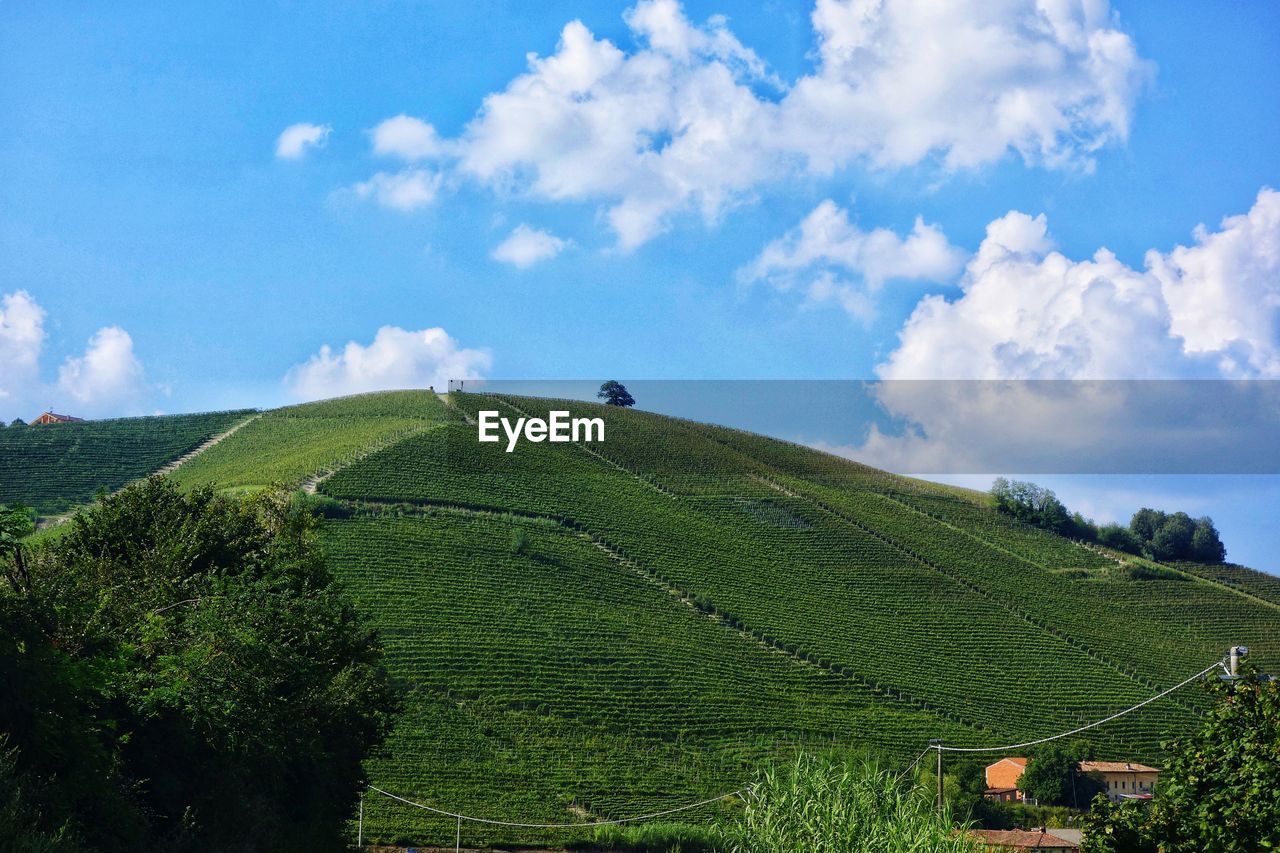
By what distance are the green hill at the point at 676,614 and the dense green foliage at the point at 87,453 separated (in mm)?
3990

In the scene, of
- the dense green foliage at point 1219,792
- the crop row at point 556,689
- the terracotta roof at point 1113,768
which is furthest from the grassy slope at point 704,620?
the dense green foliage at point 1219,792

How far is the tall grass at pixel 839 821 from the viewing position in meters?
20.5

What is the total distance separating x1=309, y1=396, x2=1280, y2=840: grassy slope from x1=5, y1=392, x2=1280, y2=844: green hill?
18 centimetres

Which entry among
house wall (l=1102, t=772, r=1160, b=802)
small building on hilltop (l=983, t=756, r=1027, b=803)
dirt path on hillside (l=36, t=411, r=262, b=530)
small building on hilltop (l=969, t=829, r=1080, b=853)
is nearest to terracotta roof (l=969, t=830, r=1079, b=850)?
small building on hilltop (l=969, t=829, r=1080, b=853)

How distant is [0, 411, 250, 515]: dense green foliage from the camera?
80625 millimetres

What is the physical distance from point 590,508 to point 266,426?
35.1 metres

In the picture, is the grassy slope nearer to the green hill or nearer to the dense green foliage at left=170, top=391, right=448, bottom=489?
the green hill

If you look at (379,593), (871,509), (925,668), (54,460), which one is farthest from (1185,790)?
(54,460)

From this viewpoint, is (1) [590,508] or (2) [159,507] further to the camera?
(1) [590,508]

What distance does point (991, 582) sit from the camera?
85.9 m

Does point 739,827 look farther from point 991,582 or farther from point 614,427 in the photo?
point 614,427

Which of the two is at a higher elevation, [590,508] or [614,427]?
[614,427]

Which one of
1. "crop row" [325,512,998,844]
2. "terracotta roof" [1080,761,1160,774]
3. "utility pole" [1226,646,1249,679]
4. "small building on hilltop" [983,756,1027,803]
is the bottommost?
"small building on hilltop" [983,756,1027,803]

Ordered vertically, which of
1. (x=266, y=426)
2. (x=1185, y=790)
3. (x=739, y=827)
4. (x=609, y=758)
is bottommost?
(x=609, y=758)
